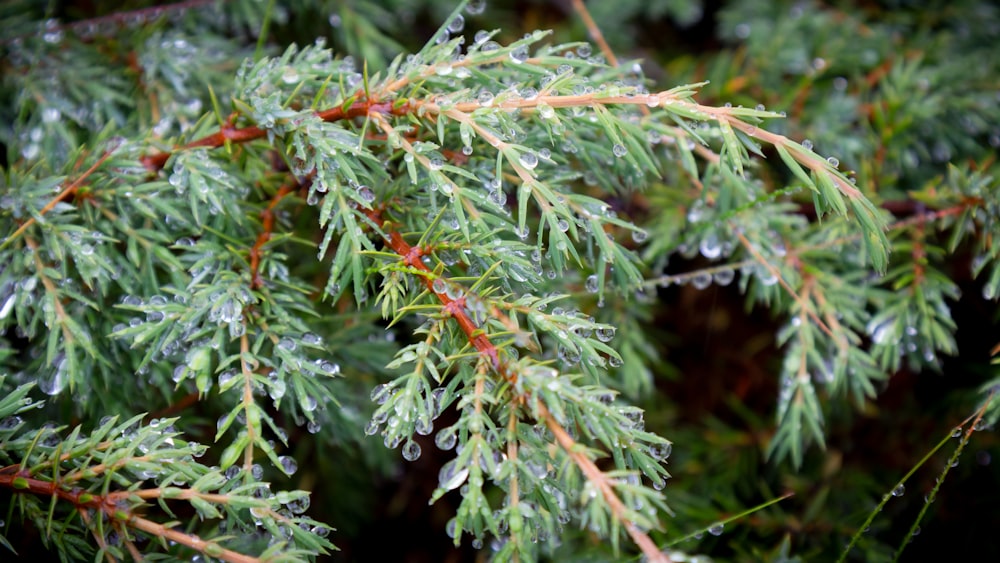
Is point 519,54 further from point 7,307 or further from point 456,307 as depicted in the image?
point 7,307

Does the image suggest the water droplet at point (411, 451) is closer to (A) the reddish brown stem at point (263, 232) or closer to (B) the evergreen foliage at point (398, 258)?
(B) the evergreen foliage at point (398, 258)

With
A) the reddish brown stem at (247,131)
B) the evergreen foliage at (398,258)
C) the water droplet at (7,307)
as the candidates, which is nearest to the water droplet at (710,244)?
the evergreen foliage at (398,258)

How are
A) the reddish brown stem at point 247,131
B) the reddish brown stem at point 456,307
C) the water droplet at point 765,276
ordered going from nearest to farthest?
the reddish brown stem at point 456,307 → the reddish brown stem at point 247,131 → the water droplet at point 765,276

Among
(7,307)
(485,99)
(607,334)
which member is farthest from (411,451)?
(7,307)

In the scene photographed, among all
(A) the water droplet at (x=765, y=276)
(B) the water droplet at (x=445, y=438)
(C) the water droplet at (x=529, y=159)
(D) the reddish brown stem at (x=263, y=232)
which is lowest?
(A) the water droplet at (x=765, y=276)

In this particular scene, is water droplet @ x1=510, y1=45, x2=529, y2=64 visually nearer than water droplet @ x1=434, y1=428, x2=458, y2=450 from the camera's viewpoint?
No

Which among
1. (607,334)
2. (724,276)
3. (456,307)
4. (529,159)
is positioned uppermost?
(529,159)

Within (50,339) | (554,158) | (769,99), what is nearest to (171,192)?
(50,339)

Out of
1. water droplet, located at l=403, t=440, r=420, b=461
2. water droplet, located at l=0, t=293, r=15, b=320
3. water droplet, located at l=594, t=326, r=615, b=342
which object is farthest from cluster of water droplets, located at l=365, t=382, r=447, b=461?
water droplet, located at l=0, t=293, r=15, b=320

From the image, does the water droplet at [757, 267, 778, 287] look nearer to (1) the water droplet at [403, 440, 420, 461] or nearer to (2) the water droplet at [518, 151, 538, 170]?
(2) the water droplet at [518, 151, 538, 170]
